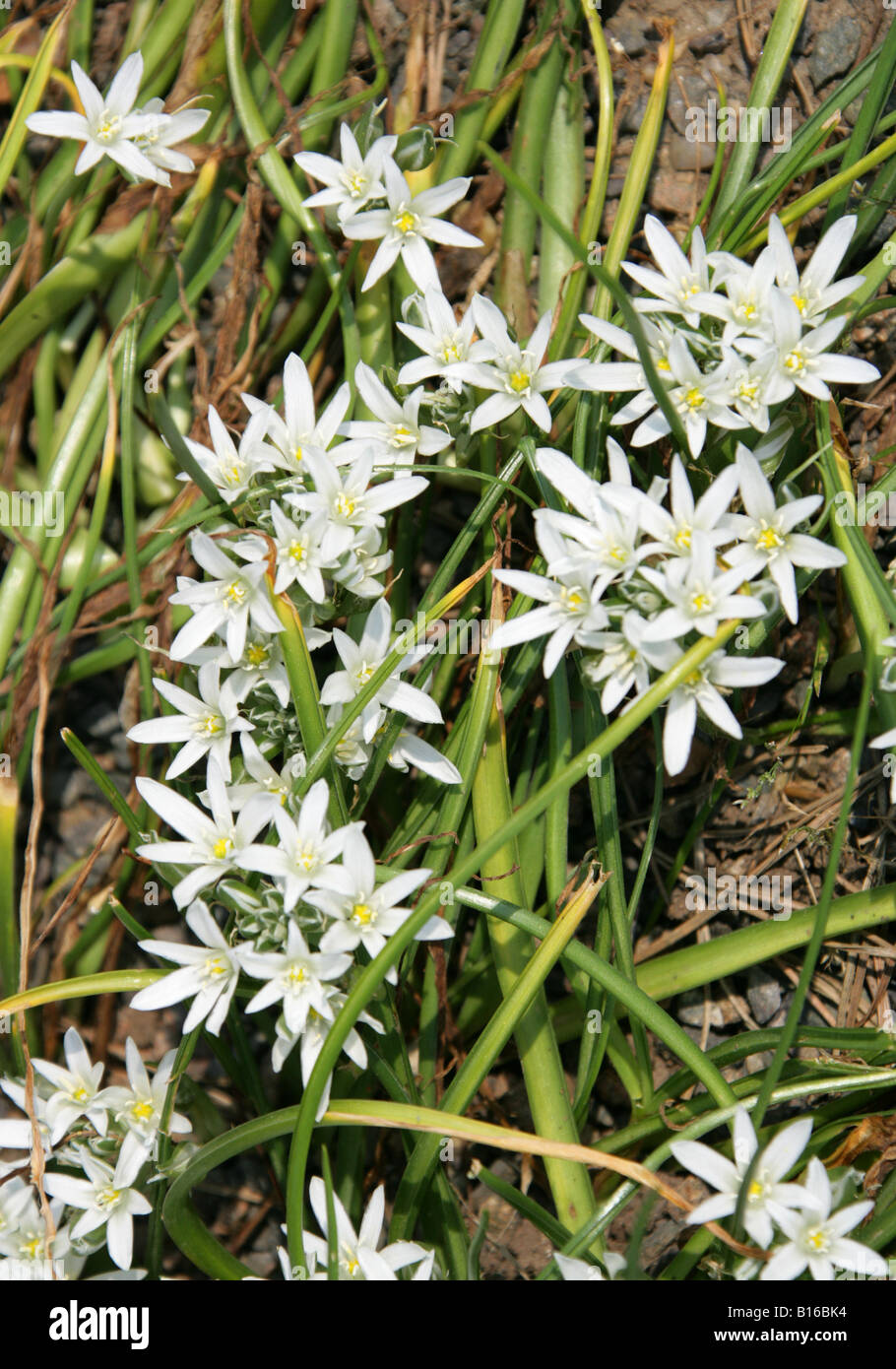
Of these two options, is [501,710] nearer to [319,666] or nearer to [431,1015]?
[319,666]

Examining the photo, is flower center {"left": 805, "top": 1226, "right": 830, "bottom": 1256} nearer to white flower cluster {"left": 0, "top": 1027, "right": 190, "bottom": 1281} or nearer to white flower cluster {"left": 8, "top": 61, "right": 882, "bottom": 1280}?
white flower cluster {"left": 8, "top": 61, "right": 882, "bottom": 1280}

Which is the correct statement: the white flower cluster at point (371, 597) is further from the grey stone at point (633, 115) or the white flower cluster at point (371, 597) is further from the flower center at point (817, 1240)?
the grey stone at point (633, 115)

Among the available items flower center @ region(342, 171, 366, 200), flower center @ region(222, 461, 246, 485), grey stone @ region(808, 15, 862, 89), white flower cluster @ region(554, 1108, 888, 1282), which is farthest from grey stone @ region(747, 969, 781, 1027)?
grey stone @ region(808, 15, 862, 89)

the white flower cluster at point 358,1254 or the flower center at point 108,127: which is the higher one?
the flower center at point 108,127

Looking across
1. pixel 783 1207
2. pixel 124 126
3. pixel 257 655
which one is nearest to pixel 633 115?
pixel 124 126

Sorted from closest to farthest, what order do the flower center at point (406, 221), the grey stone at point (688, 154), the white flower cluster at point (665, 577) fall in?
1. the white flower cluster at point (665, 577)
2. the flower center at point (406, 221)
3. the grey stone at point (688, 154)

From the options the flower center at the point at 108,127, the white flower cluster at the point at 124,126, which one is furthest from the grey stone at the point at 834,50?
the flower center at the point at 108,127
